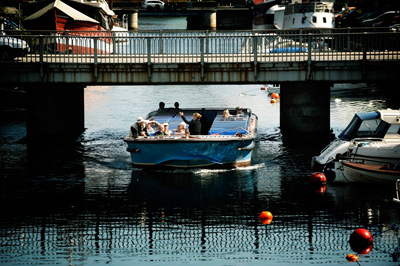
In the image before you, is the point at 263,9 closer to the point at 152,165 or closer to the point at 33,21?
the point at 33,21

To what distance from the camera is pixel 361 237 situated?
697 inches

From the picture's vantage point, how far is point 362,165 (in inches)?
963

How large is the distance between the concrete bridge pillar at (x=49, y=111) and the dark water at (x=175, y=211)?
3.41ft

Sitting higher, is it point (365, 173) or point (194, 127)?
point (194, 127)

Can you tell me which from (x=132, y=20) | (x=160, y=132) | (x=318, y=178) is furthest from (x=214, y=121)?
(x=132, y=20)

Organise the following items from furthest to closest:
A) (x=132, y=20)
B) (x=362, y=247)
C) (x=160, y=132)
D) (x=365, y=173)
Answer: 1. (x=132, y=20)
2. (x=160, y=132)
3. (x=365, y=173)
4. (x=362, y=247)

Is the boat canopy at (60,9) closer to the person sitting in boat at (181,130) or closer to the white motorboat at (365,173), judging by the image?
the person sitting in boat at (181,130)

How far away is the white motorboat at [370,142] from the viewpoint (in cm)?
2477

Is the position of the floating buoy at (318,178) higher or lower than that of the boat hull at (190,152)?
lower

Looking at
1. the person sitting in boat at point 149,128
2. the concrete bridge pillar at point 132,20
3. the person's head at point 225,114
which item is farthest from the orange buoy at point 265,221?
the concrete bridge pillar at point 132,20

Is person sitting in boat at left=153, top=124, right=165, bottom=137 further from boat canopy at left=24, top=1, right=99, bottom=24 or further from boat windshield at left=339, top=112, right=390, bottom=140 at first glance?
boat canopy at left=24, top=1, right=99, bottom=24

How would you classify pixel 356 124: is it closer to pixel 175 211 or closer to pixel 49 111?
pixel 175 211

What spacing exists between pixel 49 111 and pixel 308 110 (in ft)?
45.0

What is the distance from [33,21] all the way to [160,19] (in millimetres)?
121492
